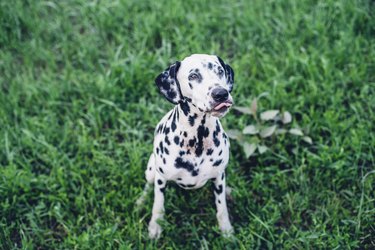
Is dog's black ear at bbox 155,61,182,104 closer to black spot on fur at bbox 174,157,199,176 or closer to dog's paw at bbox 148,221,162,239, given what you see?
black spot on fur at bbox 174,157,199,176

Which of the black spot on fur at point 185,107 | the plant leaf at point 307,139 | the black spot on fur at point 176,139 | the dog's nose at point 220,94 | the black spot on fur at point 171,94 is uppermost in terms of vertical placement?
the dog's nose at point 220,94

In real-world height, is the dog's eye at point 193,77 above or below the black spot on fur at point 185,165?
above

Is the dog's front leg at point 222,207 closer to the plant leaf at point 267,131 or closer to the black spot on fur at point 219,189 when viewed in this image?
the black spot on fur at point 219,189

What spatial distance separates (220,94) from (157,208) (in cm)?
118

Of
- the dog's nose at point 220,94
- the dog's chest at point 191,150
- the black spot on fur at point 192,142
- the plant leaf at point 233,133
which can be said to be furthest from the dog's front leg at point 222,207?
the dog's nose at point 220,94

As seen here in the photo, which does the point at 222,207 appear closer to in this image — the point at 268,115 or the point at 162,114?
the point at 268,115

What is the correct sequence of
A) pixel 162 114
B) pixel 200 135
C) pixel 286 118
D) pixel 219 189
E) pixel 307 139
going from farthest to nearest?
pixel 162 114
pixel 286 118
pixel 307 139
pixel 219 189
pixel 200 135

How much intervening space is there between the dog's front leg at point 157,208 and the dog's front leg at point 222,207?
1.18 ft

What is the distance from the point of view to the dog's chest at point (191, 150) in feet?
9.22

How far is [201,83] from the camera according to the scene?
2549mm

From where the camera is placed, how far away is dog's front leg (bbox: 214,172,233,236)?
10.3 ft

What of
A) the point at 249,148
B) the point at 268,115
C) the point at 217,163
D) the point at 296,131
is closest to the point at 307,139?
the point at 296,131

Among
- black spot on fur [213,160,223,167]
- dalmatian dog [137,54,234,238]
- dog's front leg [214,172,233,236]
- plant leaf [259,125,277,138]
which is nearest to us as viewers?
dalmatian dog [137,54,234,238]

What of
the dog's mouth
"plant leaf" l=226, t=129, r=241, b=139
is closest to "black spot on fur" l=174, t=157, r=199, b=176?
the dog's mouth
